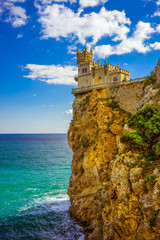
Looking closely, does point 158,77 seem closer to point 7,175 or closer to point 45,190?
point 45,190

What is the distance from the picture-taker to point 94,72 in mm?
32250

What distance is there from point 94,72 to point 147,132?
18924 millimetres

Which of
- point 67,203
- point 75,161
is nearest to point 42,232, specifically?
→ point 67,203

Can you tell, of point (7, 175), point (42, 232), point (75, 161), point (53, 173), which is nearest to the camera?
point (42, 232)

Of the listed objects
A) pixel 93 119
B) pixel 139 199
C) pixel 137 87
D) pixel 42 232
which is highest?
pixel 137 87

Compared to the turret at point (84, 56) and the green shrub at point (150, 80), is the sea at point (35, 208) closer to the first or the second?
the green shrub at point (150, 80)

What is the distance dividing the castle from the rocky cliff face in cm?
272

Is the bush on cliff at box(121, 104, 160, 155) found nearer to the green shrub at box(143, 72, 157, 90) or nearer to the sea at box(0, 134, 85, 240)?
the green shrub at box(143, 72, 157, 90)

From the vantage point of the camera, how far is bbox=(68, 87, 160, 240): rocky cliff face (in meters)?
13.4

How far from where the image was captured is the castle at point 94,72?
30.0m

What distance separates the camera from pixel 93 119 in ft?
89.8

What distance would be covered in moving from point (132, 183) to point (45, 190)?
2583 cm

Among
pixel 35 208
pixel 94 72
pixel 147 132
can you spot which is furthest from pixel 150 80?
pixel 35 208

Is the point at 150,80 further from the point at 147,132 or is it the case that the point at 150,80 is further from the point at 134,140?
the point at 134,140
